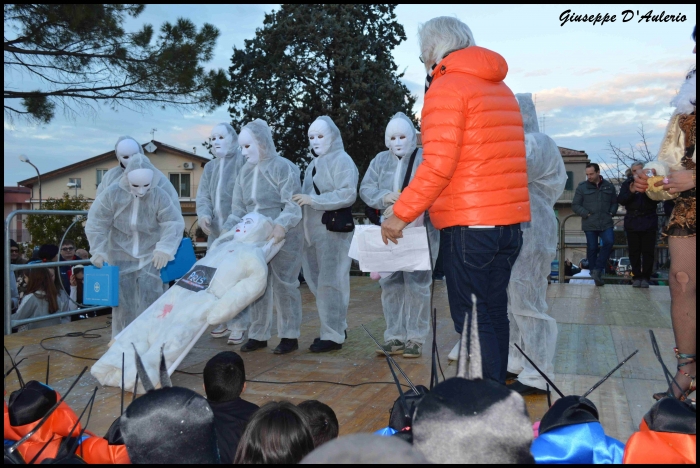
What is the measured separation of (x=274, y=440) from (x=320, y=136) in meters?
3.43

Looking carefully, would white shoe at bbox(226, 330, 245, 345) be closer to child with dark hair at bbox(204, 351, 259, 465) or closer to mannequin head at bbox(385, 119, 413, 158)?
mannequin head at bbox(385, 119, 413, 158)

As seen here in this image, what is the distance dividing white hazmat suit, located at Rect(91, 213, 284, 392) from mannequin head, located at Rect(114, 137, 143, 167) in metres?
1.37

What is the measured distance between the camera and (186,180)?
1146 inches

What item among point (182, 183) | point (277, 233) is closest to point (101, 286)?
point (277, 233)

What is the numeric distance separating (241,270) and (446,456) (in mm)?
3087

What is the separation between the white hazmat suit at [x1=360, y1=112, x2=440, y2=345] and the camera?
4531mm

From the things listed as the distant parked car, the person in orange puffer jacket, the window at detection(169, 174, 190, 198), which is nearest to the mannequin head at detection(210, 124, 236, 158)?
the person in orange puffer jacket

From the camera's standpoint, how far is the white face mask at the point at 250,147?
15.9 feet

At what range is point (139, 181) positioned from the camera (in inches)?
181

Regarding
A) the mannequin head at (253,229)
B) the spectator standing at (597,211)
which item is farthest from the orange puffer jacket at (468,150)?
the spectator standing at (597,211)

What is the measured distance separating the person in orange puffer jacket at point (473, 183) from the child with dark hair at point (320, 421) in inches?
27.4

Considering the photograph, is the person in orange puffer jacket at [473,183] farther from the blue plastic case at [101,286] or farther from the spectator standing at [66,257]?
the spectator standing at [66,257]

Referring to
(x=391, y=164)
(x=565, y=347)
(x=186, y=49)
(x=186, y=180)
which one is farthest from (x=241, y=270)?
(x=186, y=180)

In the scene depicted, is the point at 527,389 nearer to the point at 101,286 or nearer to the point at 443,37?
the point at 443,37
